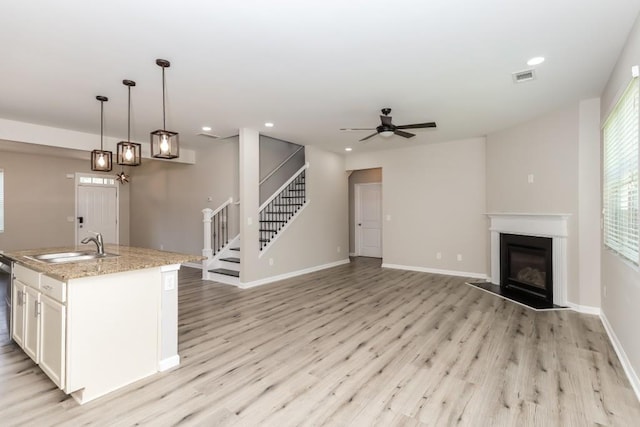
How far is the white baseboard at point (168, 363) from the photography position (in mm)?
2590

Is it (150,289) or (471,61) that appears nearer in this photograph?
(150,289)

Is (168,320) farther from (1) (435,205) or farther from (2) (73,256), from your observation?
(1) (435,205)

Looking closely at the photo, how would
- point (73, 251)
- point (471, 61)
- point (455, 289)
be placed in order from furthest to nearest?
point (455, 289), point (73, 251), point (471, 61)

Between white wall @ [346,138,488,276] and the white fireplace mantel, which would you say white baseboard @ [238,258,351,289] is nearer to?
white wall @ [346,138,488,276]

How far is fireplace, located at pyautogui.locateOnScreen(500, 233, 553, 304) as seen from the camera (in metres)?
4.47

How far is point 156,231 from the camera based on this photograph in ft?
26.6

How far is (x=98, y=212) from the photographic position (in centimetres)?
830

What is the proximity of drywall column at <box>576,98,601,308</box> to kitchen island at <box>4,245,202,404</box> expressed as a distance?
4.71 m

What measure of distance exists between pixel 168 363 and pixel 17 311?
1.61 meters

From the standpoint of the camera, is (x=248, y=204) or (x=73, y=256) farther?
(x=248, y=204)

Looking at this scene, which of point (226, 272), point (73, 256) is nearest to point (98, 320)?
point (73, 256)

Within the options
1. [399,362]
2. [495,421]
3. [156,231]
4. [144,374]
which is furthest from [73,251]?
[156,231]

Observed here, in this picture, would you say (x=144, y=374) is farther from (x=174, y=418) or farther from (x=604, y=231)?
(x=604, y=231)

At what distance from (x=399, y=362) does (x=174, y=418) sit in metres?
1.78
